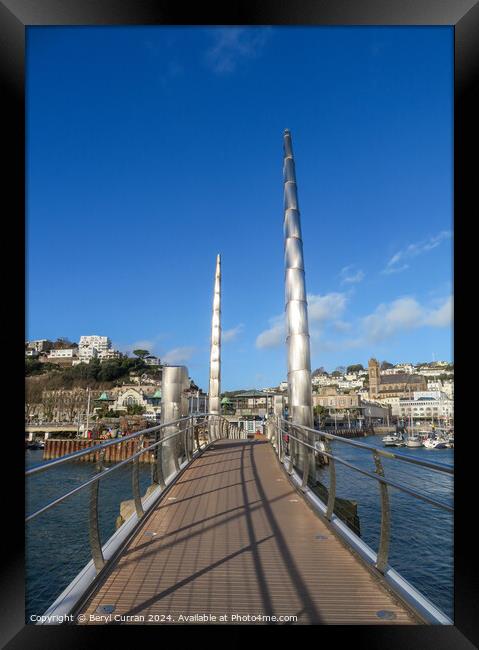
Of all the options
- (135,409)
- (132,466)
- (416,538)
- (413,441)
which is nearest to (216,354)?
(416,538)

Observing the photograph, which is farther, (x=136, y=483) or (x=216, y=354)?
(x=216, y=354)

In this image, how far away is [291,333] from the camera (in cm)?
841

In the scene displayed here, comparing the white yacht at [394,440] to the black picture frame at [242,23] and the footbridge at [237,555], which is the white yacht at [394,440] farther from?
the black picture frame at [242,23]

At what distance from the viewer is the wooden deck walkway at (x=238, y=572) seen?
216 cm

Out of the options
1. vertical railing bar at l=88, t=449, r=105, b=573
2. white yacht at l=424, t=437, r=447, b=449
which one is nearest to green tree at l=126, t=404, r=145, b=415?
white yacht at l=424, t=437, r=447, b=449

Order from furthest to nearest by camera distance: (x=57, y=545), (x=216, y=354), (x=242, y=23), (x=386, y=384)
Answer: (x=386, y=384) → (x=216, y=354) → (x=57, y=545) → (x=242, y=23)

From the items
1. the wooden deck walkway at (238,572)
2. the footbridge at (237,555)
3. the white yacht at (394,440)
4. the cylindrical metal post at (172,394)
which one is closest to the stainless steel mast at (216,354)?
the cylindrical metal post at (172,394)

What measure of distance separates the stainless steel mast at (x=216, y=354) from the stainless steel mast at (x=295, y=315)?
10817 mm

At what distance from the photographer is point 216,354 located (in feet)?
64.6

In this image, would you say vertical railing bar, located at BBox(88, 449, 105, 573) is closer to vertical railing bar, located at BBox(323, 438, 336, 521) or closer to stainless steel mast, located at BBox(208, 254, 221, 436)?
vertical railing bar, located at BBox(323, 438, 336, 521)

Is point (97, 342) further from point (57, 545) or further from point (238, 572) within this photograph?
point (238, 572)

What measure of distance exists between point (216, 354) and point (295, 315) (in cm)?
1152

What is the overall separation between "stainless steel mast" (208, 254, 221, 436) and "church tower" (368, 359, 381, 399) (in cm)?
2095
